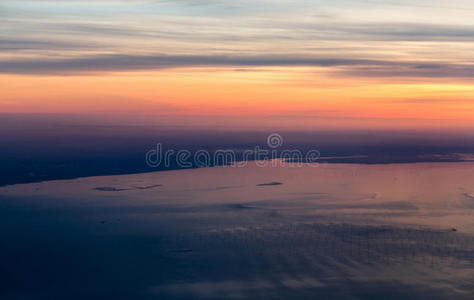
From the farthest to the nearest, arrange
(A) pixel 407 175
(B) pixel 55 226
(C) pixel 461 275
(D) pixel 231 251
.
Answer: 1. (A) pixel 407 175
2. (B) pixel 55 226
3. (D) pixel 231 251
4. (C) pixel 461 275

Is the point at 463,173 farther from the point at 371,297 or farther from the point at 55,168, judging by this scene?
the point at 55,168

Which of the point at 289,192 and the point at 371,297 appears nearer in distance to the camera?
the point at 371,297

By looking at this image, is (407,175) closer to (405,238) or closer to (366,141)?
(405,238)

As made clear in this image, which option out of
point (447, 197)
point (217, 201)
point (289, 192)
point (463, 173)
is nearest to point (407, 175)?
point (463, 173)

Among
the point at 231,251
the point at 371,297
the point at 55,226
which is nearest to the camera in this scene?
the point at 371,297

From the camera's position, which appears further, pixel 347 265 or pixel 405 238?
pixel 405 238

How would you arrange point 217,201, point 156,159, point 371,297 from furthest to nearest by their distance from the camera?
point 156,159 < point 217,201 < point 371,297

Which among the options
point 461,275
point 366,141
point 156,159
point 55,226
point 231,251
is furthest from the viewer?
point 366,141

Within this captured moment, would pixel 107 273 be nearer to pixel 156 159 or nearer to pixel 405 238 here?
pixel 405 238

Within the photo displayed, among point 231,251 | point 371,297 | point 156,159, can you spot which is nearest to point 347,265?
point 371,297
